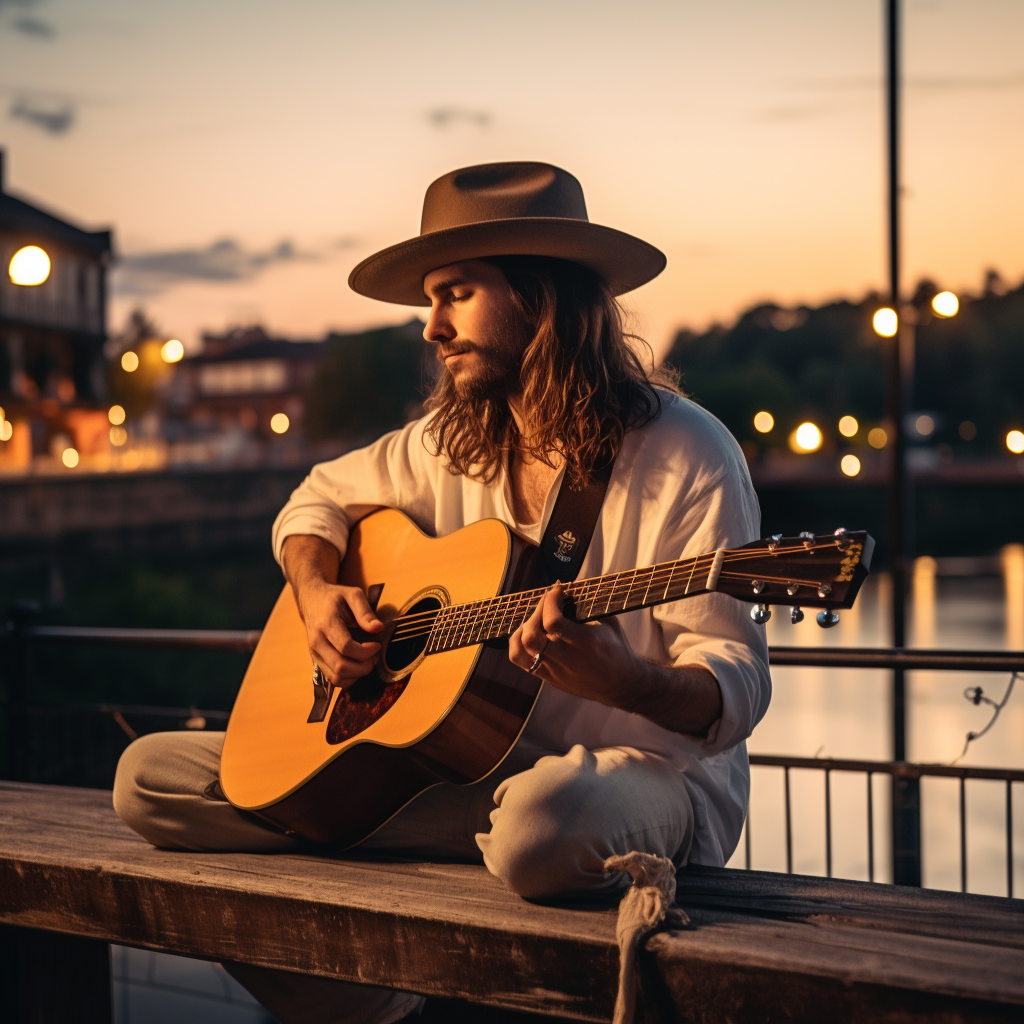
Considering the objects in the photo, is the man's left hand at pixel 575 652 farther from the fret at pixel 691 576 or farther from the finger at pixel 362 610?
the finger at pixel 362 610

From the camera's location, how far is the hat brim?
2.61 m

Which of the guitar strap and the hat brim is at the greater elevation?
the hat brim

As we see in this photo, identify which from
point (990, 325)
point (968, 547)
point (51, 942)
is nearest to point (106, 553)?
point (51, 942)

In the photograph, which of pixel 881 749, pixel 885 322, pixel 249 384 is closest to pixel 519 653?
pixel 885 322

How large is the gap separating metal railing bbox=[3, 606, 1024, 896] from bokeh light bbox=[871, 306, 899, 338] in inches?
171

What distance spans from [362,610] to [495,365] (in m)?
0.68

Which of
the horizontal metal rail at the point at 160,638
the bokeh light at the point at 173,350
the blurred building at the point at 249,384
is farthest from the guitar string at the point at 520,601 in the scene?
the blurred building at the point at 249,384

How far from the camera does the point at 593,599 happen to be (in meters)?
2.09

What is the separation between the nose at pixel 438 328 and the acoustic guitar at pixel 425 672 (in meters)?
0.47

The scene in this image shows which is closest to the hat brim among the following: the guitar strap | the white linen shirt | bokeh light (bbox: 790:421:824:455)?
the white linen shirt

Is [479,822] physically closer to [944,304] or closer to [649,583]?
[649,583]

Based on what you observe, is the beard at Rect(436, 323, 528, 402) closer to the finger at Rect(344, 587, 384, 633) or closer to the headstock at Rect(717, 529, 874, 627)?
the finger at Rect(344, 587, 384, 633)

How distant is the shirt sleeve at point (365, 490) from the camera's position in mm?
2920

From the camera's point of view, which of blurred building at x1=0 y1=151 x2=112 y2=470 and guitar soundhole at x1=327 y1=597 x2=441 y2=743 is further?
blurred building at x1=0 y1=151 x2=112 y2=470
